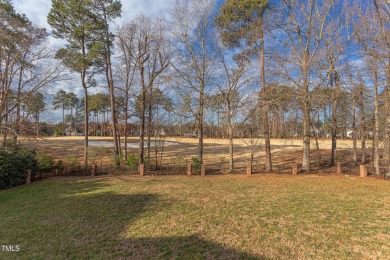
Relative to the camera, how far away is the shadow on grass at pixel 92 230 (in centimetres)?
342

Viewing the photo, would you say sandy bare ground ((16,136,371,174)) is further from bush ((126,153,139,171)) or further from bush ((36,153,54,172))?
bush ((126,153,139,171))

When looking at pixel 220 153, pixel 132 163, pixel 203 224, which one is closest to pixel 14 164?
pixel 132 163

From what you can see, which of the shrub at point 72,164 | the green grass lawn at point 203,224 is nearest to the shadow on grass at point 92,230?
the green grass lawn at point 203,224

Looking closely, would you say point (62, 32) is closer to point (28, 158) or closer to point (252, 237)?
point (28, 158)

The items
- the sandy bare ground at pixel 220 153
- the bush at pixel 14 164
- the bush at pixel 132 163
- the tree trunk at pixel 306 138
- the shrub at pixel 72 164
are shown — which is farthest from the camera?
the sandy bare ground at pixel 220 153

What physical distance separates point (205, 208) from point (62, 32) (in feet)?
50.0

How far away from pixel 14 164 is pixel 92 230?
9.01 metres

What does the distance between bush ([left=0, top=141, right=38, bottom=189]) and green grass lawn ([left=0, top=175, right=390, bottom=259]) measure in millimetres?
3699

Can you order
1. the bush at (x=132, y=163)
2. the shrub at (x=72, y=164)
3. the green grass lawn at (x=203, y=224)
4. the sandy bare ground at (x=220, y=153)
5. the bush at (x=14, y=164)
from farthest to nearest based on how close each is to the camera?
the sandy bare ground at (x=220, y=153), the shrub at (x=72, y=164), the bush at (x=132, y=163), the bush at (x=14, y=164), the green grass lawn at (x=203, y=224)

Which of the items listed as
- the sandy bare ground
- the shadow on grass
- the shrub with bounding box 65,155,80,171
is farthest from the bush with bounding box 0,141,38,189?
the shadow on grass

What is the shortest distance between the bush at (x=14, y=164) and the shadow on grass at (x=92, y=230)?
343cm

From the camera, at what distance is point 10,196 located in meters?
7.98

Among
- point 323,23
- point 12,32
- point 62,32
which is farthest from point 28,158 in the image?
point 323,23

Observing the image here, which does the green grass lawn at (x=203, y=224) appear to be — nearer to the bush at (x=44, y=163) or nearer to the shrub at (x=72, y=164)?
the bush at (x=44, y=163)
